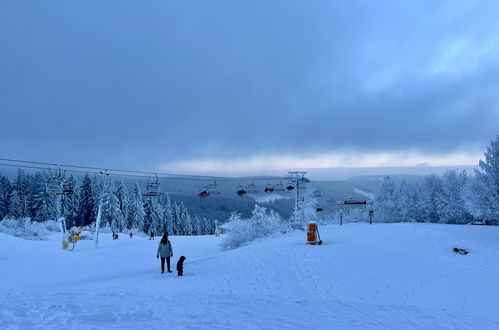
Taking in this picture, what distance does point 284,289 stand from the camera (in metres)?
13.4

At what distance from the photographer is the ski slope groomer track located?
9.25m

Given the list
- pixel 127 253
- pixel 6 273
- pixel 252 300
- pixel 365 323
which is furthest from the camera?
pixel 127 253

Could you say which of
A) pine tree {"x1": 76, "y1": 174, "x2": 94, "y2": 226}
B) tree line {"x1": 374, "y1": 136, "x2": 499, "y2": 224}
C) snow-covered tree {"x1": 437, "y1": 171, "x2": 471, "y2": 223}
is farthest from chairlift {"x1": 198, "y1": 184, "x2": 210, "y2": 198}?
pine tree {"x1": 76, "y1": 174, "x2": 94, "y2": 226}

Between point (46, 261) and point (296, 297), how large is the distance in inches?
794

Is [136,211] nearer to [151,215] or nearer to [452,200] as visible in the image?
[151,215]

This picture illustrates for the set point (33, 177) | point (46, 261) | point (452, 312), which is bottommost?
point (46, 261)

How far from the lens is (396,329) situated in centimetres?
864

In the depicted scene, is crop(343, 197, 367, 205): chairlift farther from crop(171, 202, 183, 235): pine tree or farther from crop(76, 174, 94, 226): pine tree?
crop(171, 202, 183, 235): pine tree

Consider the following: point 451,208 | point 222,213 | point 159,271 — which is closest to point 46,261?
point 159,271

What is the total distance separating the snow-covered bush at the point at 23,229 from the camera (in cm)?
4183

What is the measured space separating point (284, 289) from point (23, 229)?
44.4 m

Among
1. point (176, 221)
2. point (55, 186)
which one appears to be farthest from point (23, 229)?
point (176, 221)

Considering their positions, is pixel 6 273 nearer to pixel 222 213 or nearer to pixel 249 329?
pixel 249 329

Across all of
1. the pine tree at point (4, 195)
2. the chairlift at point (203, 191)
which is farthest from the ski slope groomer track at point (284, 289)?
the pine tree at point (4, 195)
